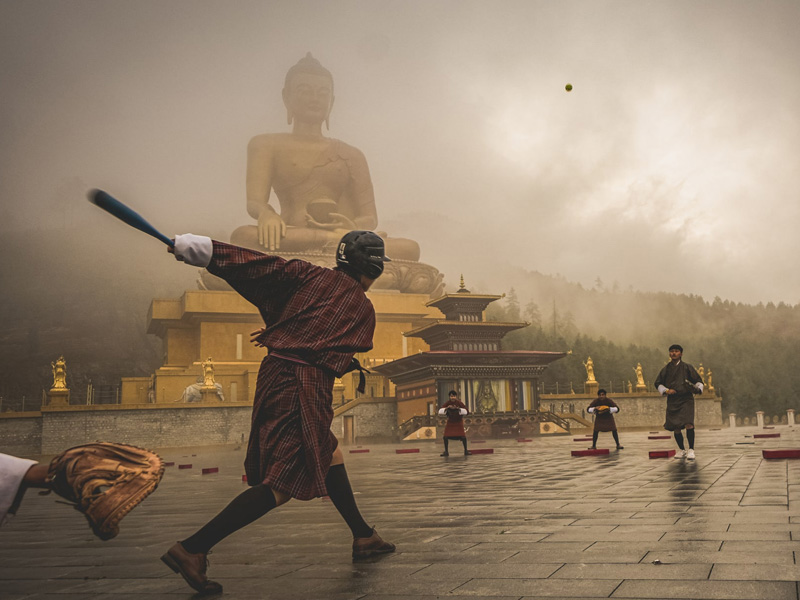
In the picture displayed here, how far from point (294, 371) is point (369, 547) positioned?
2.92ft

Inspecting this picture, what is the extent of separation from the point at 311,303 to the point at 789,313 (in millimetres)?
75246

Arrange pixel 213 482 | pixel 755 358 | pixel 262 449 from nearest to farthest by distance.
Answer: pixel 262 449 → pixel 213 482 → pixel 755 358

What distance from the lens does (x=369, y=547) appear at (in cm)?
339

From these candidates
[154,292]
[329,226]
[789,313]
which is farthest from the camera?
[154,292]

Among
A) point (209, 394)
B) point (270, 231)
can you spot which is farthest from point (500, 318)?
point (209, 394)

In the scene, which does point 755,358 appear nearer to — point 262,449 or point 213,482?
point 213,482

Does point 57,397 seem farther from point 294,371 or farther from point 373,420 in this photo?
point 294,371

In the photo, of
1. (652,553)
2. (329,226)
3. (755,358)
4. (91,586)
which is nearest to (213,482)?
(91,586)

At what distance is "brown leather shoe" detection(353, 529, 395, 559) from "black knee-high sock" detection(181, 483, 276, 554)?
495 mm

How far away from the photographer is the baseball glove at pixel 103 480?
2113 mm

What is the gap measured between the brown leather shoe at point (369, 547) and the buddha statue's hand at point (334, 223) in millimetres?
36231

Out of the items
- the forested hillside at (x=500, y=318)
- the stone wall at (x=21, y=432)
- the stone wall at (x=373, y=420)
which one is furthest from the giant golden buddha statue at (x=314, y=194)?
the forested hillside at (x=500, y=318)

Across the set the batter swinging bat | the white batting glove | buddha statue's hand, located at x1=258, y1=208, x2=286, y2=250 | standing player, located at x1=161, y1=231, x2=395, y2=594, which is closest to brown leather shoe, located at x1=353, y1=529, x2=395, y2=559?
standing player, located at x1=161, y1=231, x2=395, y2=594

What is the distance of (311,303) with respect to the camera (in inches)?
136
